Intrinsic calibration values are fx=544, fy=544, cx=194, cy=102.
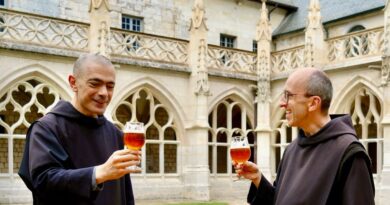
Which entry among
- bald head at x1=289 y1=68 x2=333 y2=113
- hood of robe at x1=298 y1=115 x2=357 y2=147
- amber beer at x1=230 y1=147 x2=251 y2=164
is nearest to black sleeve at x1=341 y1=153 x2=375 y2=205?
hood of robe at x1=298 y1=115 x2=357 y2=147

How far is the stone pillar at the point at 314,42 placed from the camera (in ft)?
53.8

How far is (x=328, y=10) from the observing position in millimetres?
21953

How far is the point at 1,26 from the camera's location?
13266 mm

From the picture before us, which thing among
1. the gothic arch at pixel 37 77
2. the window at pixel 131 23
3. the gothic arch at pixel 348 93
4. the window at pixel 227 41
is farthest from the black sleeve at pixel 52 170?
the window at pixel 227 41

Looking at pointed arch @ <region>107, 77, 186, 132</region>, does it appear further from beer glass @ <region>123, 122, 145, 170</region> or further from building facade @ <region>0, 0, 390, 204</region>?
beer glass @ <region>123, 122, 145, 170</region>

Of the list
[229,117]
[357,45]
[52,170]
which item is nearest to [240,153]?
[52,170]

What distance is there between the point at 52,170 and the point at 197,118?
44.3 feet

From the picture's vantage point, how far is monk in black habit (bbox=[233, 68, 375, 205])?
272cm

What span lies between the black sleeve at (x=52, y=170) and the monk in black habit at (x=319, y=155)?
113 centimetres

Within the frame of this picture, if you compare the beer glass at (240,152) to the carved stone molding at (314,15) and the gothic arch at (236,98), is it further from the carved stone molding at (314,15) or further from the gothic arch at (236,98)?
the carved stone molding at (314,15)

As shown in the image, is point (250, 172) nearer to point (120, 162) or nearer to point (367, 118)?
point (120, 162)

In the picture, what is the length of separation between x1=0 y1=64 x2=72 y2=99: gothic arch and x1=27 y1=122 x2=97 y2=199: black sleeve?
1110 cm

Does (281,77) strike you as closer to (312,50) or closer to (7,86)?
(312,50)

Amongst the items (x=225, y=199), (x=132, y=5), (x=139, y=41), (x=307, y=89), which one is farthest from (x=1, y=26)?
(x=307, y=89)
